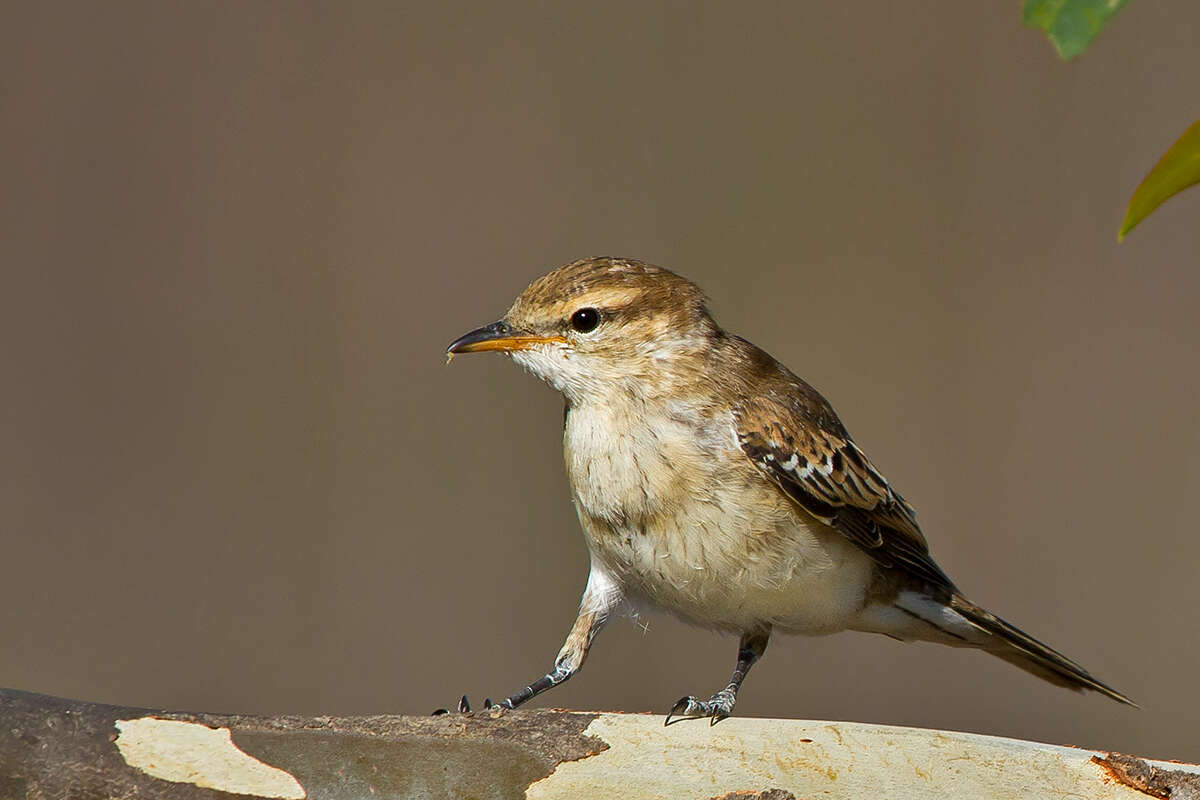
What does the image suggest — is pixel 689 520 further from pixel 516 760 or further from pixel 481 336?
pixel 516 760

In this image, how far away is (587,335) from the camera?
377 centimetres

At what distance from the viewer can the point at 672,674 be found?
6.00 m

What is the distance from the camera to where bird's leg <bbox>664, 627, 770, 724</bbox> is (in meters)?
3.34

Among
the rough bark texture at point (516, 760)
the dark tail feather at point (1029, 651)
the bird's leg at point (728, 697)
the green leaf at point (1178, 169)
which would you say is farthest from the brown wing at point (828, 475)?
the green leaf at point (1178, 169)

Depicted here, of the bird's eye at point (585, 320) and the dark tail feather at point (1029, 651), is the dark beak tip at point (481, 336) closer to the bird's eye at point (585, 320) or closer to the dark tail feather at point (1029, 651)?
the bird's eye at point (585, 320)

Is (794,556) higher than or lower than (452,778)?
higher

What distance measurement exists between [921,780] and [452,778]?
37.1 inches

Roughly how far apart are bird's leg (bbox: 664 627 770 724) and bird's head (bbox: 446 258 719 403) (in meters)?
0.94

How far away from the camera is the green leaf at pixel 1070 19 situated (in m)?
1.06

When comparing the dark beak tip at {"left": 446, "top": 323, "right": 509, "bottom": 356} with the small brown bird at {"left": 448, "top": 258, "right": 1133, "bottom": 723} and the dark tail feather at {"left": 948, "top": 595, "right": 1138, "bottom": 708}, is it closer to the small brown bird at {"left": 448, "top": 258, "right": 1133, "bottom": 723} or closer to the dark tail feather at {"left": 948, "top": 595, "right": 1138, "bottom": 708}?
the small brown bird at {"left": 448, "top": 258, "right": 1133, "bottom": 723}

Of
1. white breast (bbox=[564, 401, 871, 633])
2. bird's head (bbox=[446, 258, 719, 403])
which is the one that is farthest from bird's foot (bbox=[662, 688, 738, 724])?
bird's head (bbox=[446, 258, 719, 403])

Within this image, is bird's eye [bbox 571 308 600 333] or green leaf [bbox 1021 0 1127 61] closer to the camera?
green leaf [bbox 1021 0 1127 61]

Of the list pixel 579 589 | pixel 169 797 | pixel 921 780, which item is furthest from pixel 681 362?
pixel 579 589

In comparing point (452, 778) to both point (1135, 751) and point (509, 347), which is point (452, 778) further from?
point (1135, 751)
